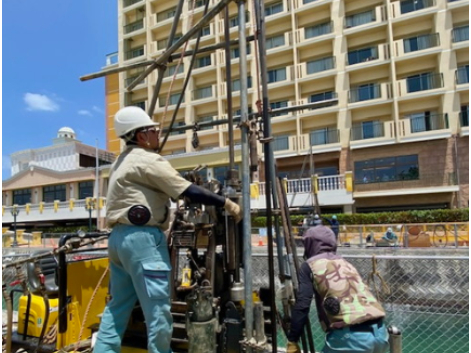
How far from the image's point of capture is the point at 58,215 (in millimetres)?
30500

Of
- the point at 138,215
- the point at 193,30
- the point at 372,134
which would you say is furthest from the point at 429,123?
the point at 138,215

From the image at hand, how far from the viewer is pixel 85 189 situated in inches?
1259

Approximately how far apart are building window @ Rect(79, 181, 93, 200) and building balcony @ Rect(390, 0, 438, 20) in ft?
87.1

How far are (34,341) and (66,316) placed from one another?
1.69 ft

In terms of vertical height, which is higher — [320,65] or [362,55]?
[362,55]

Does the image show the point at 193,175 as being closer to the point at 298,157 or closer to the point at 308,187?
the point at 308,187

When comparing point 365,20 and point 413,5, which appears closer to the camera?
point 413,5

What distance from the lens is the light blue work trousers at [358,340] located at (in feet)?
6.64

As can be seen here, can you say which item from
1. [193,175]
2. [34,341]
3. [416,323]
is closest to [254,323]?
[193,175]

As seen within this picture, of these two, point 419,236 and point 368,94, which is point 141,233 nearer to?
point 419,236

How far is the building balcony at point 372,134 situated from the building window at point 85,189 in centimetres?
2188

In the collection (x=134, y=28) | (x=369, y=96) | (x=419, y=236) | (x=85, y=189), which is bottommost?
(x=419, y=236)

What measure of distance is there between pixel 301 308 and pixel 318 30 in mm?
26413

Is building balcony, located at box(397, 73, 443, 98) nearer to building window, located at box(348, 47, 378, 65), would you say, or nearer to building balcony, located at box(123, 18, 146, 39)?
building window, located at box(348, 47, 378, 65)
